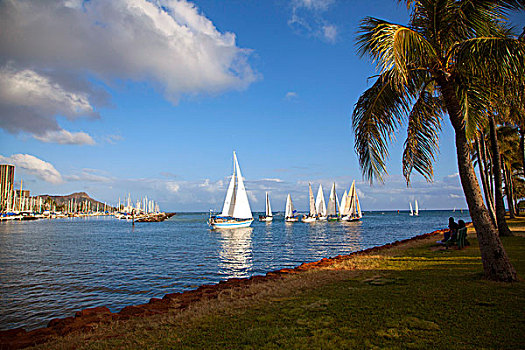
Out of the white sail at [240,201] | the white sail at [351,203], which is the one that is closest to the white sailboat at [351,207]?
the white sail at [351,203]

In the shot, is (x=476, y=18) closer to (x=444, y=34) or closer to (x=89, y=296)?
(x=444, y=34)

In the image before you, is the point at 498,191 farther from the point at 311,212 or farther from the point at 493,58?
the point at 311,212

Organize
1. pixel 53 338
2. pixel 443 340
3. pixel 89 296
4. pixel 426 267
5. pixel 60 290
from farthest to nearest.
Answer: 1. pixel 60 290
2. pixel 89 296
3. pixel 426 267
4. pixel 53 338
5. pixel 443 340

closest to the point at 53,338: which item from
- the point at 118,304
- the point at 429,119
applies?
the point at 118,304

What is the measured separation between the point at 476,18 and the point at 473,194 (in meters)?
4.42

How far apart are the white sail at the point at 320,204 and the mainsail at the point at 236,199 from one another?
3227 centimetres

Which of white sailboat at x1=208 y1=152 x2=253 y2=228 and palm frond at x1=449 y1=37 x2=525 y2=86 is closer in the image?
palm frond at x1=449 y1=37 x2=525 y2=86

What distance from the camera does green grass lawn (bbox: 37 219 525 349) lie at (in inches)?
205

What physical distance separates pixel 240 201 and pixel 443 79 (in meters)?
50.4

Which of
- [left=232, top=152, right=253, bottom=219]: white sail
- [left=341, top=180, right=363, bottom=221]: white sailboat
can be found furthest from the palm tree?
[left=341, top=180, right=363, bottom=221]: white sailboat

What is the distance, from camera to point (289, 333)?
5.78 m

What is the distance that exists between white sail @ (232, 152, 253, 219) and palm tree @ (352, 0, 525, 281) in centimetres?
4666

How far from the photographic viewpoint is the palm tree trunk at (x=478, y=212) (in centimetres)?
823

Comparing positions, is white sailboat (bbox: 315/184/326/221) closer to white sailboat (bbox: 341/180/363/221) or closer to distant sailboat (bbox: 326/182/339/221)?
distant sailboat (bbox: 326/182/339/221)
